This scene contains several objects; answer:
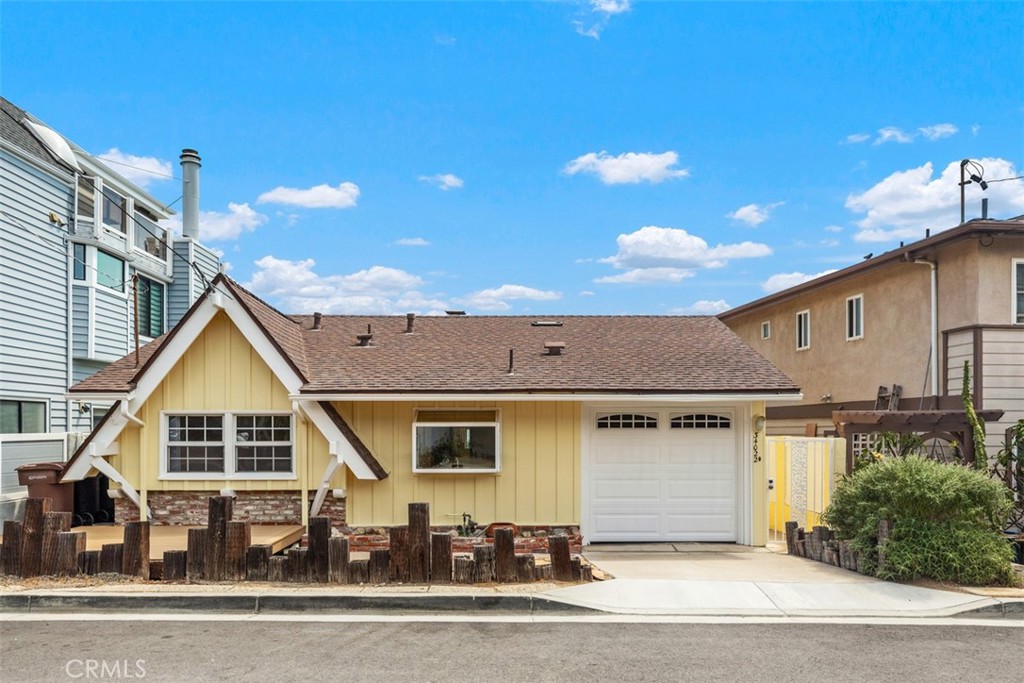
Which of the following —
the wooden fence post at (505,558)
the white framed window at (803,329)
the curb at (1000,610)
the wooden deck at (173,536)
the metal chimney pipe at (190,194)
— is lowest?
the curb at (1000,610)

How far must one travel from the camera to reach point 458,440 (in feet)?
36.9

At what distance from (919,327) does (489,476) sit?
8.94 meters

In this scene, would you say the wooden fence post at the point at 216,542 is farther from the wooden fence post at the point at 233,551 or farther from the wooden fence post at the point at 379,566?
the wooden fence post at the point at 379,566

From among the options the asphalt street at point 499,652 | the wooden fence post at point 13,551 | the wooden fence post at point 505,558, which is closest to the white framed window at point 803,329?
the asphalt street at point 499,652

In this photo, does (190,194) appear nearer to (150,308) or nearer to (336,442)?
(150,308)

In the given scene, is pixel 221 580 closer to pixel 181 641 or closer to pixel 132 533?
pixel 132 533

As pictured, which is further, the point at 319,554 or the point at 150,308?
the point at 150,308

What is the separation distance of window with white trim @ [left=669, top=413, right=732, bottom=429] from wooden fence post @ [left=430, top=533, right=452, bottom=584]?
469 cm

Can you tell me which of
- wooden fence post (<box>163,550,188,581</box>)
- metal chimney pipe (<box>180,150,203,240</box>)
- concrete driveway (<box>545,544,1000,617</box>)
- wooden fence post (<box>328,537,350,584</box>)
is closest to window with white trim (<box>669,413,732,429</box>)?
concrete driveway (<box>545,544,1000,617</box>)

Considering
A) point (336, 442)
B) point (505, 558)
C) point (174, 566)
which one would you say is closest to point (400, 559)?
point (505, 558)

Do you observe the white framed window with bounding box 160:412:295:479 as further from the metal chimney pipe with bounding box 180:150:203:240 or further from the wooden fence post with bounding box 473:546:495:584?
the metal chimney pipe with bounding box 180:150:203:240

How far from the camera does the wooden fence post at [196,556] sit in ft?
27.1

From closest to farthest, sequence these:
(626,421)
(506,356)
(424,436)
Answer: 1. (424,436)
2. (626,421)
3. (506,356)

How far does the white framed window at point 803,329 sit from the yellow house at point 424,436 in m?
7.81
